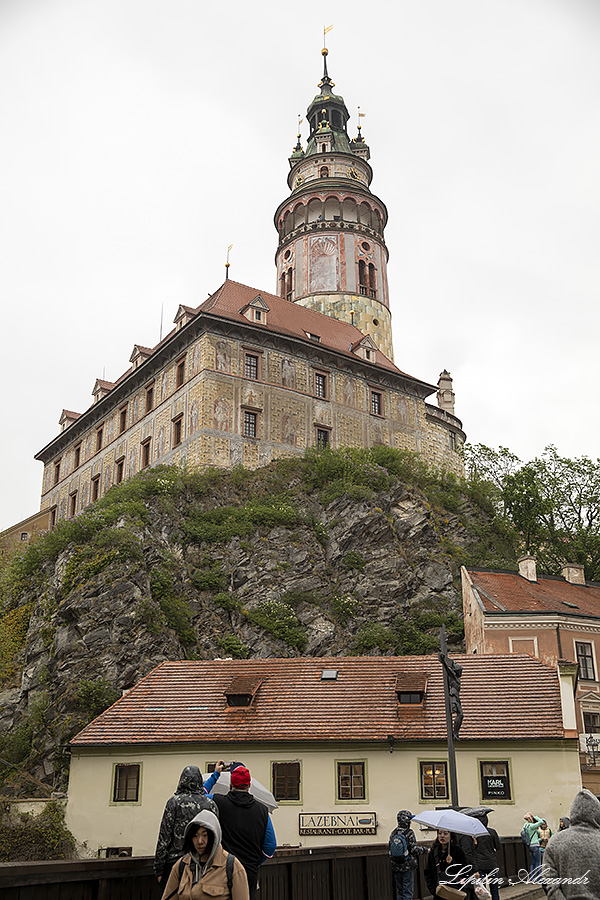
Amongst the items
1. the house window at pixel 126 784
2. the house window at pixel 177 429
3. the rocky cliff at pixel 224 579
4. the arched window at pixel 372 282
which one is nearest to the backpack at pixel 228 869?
the house window at pixel 126 784

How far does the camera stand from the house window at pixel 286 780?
22.5 meters

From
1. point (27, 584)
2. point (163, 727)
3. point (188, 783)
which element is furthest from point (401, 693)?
point (27, 584)

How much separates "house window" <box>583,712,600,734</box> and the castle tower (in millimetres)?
35793

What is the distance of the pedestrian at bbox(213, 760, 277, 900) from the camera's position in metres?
7.36

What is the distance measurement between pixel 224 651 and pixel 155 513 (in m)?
8.83

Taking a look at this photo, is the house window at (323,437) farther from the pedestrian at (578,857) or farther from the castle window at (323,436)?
the pedestrian at (578,857)

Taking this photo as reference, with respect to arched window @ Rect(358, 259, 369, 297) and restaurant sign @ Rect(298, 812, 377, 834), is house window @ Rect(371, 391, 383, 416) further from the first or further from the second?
restaurant sign @ Rect(298, 812, 377, 834)

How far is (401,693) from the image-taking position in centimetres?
2430

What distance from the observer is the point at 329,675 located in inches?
1017

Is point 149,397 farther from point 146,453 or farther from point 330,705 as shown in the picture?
point 330,705

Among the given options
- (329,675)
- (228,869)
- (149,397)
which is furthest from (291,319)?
(228,869)

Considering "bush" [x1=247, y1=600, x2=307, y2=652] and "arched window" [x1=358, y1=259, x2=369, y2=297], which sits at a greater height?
"arched window" [x1=358, y1=259, x2=369, y2=297]

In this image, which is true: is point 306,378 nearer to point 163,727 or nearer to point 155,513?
point 155,513

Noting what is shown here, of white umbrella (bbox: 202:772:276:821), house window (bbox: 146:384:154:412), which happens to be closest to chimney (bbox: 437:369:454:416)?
house window (bbox: 146:384:154:412)
